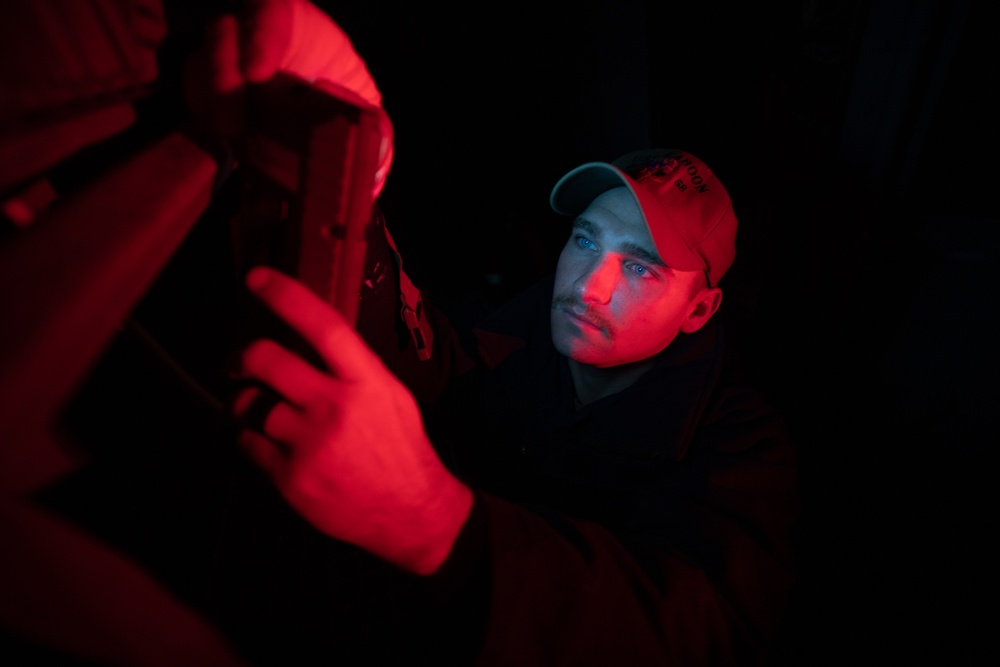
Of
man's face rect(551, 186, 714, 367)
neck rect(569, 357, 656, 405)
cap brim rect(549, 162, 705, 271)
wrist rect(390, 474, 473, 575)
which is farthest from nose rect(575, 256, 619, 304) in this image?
wrist rect(390, 474, 473, 575)

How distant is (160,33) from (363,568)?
3.46ft

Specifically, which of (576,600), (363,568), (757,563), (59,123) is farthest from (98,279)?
(757,563)

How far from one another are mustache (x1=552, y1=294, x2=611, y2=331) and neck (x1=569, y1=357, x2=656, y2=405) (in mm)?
213

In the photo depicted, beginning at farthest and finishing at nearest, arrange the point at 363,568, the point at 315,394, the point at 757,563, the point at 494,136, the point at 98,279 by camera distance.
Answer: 1. the point at 494,136
2. the point at 363,568
3. the point at 757,563
4. the point at 315,394
5. the point at 98,279

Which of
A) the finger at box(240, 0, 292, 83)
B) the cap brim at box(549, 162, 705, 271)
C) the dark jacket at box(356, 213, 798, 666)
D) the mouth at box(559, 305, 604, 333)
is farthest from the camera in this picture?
the mouth at box(559, 305, 604, 333)

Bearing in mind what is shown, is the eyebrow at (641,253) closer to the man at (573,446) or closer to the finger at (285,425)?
the man at (573,446)

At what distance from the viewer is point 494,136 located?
72.7 inches

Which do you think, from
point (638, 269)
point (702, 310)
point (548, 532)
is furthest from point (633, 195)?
point (548, 532)

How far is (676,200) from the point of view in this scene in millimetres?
1237

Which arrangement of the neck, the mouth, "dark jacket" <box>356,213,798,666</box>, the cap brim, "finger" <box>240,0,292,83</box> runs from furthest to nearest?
the neck → the mouth → the cap brim → "dark jacket" <box>356,213,798,666</box> → "finger" <box>240,0,292,83</box>

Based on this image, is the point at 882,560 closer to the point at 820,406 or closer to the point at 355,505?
the point at 820,406

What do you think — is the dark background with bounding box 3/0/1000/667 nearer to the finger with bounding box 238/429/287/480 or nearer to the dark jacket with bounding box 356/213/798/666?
the dark jacket with bounding box 356/213/798/666

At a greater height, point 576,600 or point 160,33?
point 160,33

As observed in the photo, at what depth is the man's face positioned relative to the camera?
4.04ft
